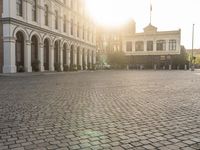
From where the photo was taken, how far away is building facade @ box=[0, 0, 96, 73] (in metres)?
23.6

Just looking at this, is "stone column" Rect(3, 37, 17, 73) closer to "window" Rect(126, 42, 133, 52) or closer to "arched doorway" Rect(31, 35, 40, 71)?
"arched doorway" Rect(31, 35, 40, 71)

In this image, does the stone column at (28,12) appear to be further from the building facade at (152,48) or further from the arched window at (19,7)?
the building facade at (152,48)

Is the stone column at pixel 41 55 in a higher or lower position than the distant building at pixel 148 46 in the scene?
lower

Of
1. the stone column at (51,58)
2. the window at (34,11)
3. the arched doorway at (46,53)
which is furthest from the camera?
the stone column at (51,58)

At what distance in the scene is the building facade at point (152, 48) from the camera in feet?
208

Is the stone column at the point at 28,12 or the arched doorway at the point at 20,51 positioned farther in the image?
the stone column at the point at 28,12

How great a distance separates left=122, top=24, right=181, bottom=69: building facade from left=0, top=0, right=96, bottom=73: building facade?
2263cm

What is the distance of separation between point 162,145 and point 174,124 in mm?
1381

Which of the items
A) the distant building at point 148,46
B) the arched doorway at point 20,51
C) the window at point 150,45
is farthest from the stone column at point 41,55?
the window at point 150,45

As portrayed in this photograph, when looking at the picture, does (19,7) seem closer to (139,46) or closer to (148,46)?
(139,46)

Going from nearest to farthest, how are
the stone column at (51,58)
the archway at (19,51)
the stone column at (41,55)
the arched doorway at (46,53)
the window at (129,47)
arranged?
the archway at (19,51) < the stone column at (41,55) < the arched doorway at (46,53) < the stone column at (51,58) < the window at (129,47)

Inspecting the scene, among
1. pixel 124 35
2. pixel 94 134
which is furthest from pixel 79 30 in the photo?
pixel 94 134

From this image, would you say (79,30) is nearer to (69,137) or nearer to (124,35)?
(124,35)

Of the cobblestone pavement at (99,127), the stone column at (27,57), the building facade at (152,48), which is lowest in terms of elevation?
the cobblestone pavement at (99,127)
